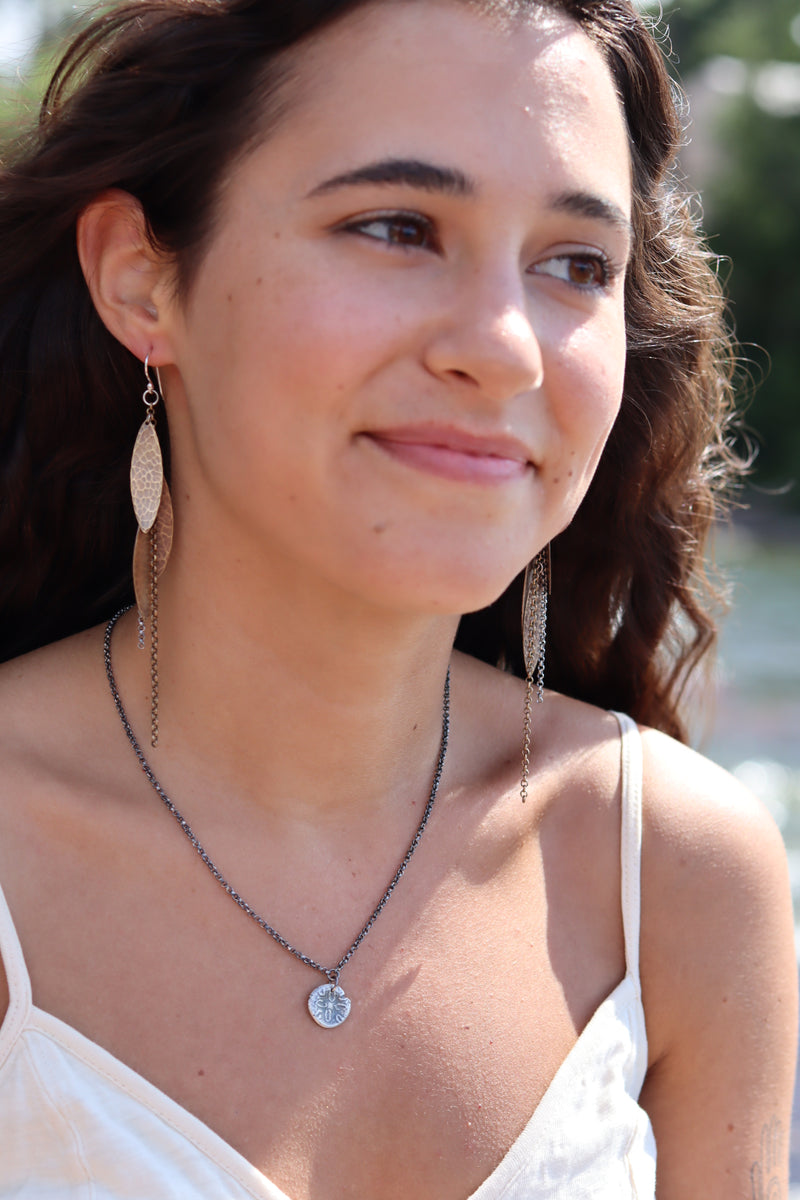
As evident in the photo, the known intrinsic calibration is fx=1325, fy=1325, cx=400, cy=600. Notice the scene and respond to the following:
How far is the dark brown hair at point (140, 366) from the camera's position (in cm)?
185

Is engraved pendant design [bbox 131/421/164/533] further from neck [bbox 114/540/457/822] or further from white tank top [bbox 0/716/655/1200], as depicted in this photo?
white tank top [bbox 0/716/655/1200]

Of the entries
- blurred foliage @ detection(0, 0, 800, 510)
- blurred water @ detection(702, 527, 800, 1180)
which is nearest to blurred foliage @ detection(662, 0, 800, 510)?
blurred foliage @ detection(0, 0, 800, 510)

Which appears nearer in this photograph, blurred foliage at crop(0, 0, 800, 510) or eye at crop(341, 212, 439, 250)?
eye at crop(341, 212, 439, 250)

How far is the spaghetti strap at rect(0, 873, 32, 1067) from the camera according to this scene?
5.48 feet

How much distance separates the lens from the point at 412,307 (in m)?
1.63

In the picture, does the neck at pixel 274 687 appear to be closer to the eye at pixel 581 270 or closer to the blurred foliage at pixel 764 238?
the eye at pixel 581 270

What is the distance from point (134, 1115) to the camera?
1.67 metres

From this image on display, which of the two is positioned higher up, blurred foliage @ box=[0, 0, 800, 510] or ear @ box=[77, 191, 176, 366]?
ear @ box=[77, 191, 176, 366]

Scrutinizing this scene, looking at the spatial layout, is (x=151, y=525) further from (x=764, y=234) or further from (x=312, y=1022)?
(x=764, y=234)

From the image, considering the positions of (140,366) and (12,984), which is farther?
(140,366)

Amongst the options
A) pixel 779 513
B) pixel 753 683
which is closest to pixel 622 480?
pixel 753 683

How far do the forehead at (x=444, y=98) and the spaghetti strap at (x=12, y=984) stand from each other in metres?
1.03

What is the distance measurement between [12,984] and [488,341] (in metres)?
1.01

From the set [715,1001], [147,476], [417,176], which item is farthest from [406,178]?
[715,1001]
